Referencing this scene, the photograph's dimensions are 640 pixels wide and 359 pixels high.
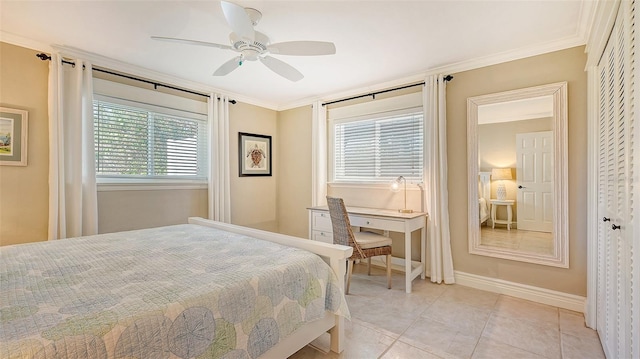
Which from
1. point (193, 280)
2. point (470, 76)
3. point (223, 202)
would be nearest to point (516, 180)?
point (470, 76)

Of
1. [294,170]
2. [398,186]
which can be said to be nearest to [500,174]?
[398,186]

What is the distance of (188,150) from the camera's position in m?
3.73

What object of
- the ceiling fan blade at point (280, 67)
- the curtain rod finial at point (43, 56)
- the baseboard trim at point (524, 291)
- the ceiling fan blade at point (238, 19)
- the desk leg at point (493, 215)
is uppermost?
the curtain rod finial at point (43, 56)

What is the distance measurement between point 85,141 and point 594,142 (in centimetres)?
441

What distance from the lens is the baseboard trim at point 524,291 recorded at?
248 cm

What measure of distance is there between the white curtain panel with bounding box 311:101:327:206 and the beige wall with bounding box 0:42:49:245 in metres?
2.93

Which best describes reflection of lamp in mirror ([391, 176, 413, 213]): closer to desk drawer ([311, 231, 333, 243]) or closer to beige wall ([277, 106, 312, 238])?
desk drawer ([311, 231, 333, 243])

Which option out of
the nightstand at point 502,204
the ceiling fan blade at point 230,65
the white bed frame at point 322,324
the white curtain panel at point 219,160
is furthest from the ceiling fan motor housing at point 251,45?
the nightstand at point 502,204

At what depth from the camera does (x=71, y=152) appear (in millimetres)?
2727

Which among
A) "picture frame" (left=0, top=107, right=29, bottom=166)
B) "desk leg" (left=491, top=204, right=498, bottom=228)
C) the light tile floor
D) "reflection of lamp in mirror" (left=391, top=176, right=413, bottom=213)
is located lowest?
the light tile floor

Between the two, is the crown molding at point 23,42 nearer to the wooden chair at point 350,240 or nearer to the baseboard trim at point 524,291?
the wooden chair at point 350,240

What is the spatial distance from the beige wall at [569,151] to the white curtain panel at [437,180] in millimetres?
109

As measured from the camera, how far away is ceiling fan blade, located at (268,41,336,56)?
6.64 ft

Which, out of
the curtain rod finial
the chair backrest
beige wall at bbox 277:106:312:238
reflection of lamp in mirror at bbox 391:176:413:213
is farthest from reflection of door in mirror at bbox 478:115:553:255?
the curtain rod finial
